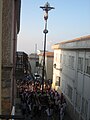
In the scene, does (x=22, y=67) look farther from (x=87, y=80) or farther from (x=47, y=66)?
(x=47, y=66)

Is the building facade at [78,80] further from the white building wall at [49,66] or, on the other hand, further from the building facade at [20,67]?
the white building wall at [49,66]

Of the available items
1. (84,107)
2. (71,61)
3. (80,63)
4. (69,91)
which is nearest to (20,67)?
(84,107)

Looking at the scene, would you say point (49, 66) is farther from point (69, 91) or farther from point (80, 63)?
point (80, 63)

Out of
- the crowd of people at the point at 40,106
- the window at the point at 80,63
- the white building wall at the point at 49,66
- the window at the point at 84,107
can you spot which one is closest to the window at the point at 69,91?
the window at the point at 80,63

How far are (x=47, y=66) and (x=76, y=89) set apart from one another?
2363cm

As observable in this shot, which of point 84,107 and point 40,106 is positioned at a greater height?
point 40,106

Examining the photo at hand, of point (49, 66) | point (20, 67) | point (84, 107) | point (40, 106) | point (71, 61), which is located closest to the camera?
point (20, 67)

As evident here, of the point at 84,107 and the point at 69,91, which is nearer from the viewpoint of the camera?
the point at 84,107

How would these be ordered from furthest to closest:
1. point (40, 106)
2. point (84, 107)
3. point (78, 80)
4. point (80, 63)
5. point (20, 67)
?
1. point (78, 80)
2. point (80, 63)
3. point (84, 107)
4. point (40, 106)
5. point (20, 67)

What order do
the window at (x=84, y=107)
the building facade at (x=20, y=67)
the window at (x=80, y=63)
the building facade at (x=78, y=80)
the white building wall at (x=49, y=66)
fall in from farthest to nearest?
the white building wall at (x=49, y=66)
the window at (x=80, y=63)
the building facade at (x=78, y=80)
the window at (x=84, y=107)
the building facade at (x=20, y=67)

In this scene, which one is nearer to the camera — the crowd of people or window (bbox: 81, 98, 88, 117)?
the crowd of people

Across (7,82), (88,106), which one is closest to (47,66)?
(88,106)

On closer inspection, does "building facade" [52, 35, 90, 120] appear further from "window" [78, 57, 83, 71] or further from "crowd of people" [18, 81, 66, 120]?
"crowd of people" [18, 81, 66, 120]

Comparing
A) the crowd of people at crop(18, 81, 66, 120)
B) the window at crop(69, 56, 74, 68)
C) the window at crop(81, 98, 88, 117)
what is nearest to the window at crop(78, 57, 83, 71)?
the window at crop(81, 98, 88, 117)
